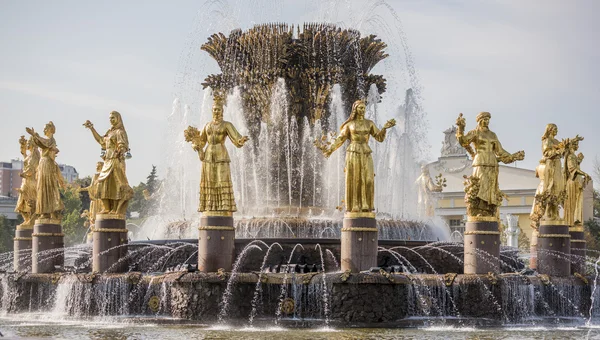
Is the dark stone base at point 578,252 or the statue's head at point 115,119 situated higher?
the statue's head at point 115,119

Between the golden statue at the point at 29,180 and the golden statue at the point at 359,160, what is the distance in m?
9.03

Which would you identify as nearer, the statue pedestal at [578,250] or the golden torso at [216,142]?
the golden torso at [216,142]

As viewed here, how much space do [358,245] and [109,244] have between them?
5836 millimetres

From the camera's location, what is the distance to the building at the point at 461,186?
67125 mm

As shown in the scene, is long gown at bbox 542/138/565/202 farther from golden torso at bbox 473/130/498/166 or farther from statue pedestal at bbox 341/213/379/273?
statue pedestal at bbox 341/213/379/273

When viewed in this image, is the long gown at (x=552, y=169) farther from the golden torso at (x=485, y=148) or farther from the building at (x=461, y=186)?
→ the building at (x=461, y=186)

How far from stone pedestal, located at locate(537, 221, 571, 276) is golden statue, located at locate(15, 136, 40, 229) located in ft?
41.6

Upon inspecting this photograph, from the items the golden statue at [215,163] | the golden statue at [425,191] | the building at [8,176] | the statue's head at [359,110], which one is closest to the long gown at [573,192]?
the statue's head at [359,110]

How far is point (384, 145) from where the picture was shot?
27312mm

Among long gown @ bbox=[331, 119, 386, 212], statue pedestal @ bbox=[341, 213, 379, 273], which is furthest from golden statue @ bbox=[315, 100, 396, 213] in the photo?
statue pedestal @ bbox=[341, 213, 379, 273]

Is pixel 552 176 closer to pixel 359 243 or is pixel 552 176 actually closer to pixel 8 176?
pixel 359 243

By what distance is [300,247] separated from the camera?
61.2ft

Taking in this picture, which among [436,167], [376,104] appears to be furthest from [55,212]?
[436,167]

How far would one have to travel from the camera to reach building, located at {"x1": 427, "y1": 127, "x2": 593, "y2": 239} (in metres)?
67.1
